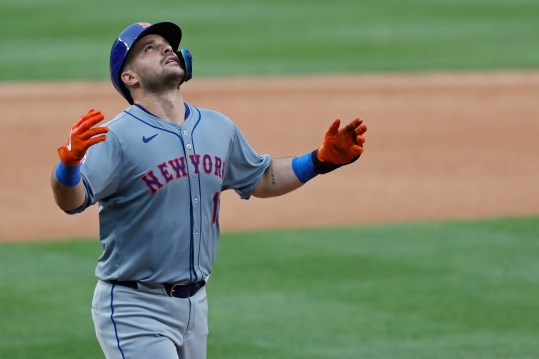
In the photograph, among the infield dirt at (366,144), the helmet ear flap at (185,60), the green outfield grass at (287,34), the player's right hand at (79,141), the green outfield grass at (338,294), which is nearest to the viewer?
the player's right hand at (79,141)

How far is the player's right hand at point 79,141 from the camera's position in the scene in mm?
4531

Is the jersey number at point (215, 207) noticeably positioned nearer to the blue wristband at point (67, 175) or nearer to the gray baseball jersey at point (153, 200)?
the gray baseball jersey at point (153, 200)

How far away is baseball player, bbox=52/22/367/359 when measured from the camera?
4.91 metres

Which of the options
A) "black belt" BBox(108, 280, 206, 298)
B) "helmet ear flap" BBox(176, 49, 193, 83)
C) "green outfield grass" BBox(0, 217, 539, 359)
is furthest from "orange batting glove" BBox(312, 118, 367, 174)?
"green outfield grass" BBox(0, 217, 539, 359)

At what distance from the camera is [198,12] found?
22141 mm

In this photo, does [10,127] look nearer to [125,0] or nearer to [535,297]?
[535,297]

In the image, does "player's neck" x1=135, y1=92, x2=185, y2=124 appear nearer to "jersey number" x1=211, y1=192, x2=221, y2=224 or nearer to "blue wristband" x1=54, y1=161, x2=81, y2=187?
"jersey number" x1=211, y1=192, x2=221, y2=224

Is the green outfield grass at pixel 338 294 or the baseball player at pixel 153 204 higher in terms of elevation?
the baseball player at pixel 153 204

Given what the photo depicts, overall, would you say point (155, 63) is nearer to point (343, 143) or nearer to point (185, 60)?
point (185, 60)

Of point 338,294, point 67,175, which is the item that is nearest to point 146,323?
point 67,175

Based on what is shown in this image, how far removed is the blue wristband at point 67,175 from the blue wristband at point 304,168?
1.22 meters

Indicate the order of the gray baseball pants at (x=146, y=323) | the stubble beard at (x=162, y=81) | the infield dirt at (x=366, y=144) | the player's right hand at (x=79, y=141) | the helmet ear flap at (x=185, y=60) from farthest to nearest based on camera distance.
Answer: the infield dirt at (x=366, y=144) → the helmet ear flap at (x=185, y=60) → the stubble beard at (x=162, y=81) → the gray baseball pants at (x=146, y=323) → the player's right hand at (x=79, y=141)

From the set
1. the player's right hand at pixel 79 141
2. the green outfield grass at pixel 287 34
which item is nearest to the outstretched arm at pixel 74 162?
the player's right hand at pixel 79 141

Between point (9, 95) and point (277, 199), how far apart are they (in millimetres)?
5093
